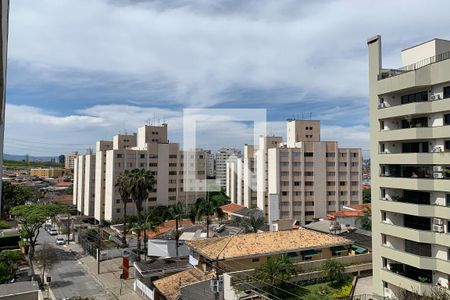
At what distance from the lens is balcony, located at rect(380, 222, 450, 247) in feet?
62.4

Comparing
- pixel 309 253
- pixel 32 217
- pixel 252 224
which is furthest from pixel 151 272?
pixel 252 224

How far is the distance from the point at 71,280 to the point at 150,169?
30.5 meters

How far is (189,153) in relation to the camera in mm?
61469

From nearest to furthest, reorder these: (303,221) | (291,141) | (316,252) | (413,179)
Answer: (413,179), (316,252), (303,221), (291,141)

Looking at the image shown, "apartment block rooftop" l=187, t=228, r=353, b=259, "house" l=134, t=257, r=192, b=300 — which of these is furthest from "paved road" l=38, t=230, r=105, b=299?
"apartment block rooftop" l=187, t=228, r=353, b=259

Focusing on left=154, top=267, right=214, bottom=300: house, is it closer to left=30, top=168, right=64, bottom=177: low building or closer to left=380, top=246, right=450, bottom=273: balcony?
left=380, top=246, right=450, bottom=273: balcony

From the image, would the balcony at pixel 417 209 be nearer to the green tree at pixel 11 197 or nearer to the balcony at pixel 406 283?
the balcony at pixel 406 283

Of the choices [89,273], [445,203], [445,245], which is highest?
[445,203]

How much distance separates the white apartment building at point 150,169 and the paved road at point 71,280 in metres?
18.7

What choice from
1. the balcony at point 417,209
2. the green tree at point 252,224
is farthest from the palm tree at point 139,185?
the balcony at point 417,209

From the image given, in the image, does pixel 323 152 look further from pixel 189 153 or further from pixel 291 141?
pixel 189 153

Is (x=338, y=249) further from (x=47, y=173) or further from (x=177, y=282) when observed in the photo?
(x=47, y=173)

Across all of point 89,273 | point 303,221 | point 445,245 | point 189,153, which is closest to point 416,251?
point 445,245

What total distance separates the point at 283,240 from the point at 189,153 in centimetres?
3659
